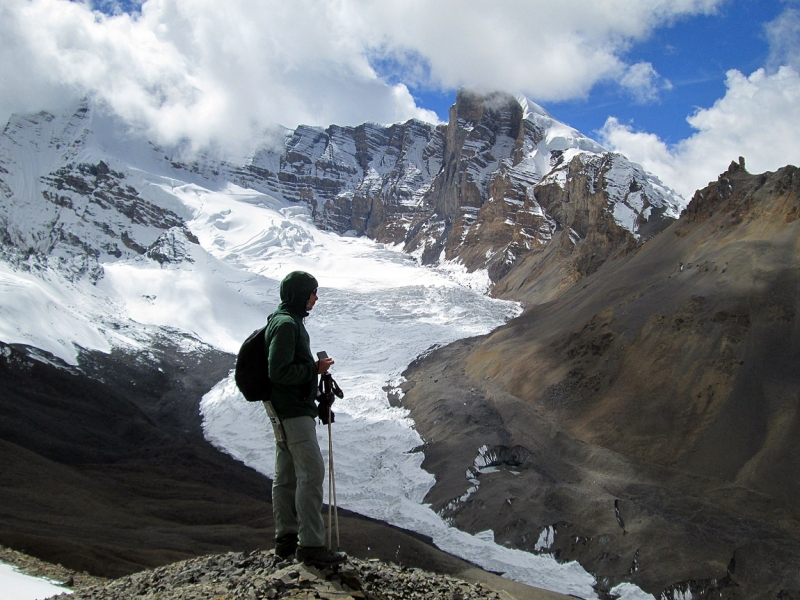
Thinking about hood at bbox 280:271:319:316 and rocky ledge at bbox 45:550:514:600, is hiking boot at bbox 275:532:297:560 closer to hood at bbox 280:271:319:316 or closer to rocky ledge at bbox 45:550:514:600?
rocky ledge at bbox 45:550:514:600

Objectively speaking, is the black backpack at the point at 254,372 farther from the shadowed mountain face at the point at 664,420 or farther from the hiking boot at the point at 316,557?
the shadowed mountain face at the point at 664,420

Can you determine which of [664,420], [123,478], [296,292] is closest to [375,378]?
[123,478]

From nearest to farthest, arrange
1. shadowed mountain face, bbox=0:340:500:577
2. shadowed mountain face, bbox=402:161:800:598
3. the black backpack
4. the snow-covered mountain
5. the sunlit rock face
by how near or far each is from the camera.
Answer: the black backpack < shadowed mountain face, bbox=0:340:500:577 < shadowed mountain face, bbox=402:161:800:598 < the snow-covered mountain < the sunlit rock face

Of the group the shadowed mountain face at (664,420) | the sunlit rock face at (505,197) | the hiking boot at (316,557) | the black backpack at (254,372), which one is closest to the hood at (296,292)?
the black backpack at (254,372)

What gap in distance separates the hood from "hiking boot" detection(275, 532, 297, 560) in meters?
2.11

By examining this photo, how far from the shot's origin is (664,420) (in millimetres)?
28016

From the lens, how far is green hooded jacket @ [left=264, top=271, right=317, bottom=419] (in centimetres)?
598

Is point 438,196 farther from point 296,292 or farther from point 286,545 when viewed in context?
point 286,545

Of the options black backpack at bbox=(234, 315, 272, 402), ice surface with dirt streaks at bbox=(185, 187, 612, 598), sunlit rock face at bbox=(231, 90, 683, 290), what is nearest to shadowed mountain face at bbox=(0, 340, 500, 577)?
ice surface with dirt streaks at bbox=(185, 187, 612, 598)

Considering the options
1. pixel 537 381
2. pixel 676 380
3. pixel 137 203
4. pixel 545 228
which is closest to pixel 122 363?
pixel 537 381

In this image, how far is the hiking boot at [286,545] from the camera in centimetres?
655

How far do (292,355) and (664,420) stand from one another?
2528 centimetres

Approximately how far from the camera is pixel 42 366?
43500 mm

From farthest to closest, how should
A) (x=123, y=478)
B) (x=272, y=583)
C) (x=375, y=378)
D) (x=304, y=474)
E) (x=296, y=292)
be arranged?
(x=375, y=378)
(x=123, y=478)
(x=296, y=292)
(x=304, y=474)
(x=272, y=583)
